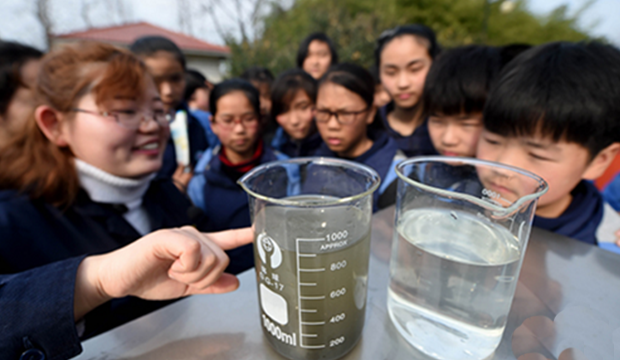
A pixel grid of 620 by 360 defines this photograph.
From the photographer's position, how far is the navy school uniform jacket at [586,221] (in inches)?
44.3

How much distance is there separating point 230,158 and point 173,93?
1.00 metres

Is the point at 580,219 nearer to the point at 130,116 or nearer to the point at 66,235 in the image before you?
the point at 130,116

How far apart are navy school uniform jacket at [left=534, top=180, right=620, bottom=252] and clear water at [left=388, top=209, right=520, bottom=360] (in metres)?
0.76

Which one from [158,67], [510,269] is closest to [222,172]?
[158,67]

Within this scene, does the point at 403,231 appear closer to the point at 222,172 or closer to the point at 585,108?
the point at 585,108

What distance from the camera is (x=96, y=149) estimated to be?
1.18 m

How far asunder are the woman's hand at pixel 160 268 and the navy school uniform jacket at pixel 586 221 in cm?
120

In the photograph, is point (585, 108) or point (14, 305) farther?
point (585, 108)

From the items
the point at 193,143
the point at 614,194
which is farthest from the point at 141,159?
the point at 614,194

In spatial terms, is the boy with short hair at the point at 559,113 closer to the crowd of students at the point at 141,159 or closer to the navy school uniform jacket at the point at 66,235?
the crowd of students at the point at 141,159

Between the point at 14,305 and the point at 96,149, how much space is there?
0.76 metres

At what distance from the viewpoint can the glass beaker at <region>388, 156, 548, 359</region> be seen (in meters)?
0.53

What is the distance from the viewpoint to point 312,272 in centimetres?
50

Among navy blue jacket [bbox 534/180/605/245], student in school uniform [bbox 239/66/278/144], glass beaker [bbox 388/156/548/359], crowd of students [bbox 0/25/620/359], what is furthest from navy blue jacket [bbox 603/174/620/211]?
student in school uniform [bbox 239/66/278/144]
